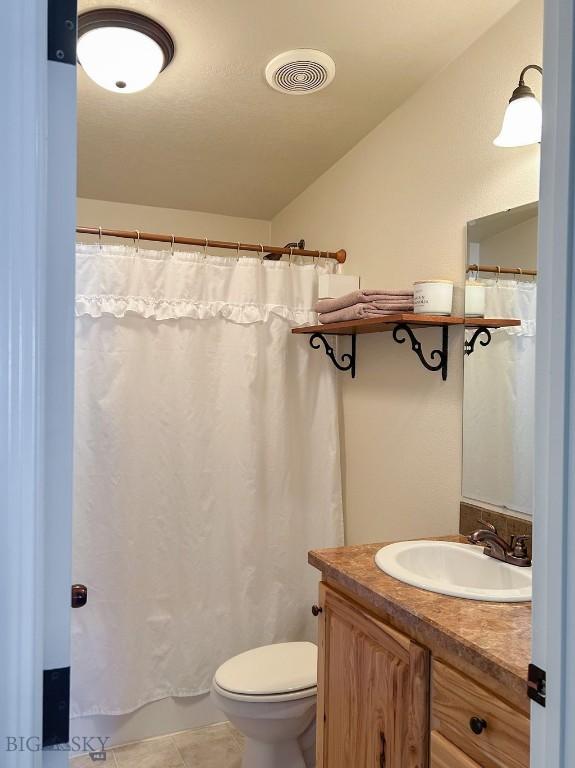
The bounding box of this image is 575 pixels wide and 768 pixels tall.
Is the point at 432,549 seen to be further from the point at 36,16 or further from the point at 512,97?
the point at 36,16

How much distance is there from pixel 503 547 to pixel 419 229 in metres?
1.10

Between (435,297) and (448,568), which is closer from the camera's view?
(448,568)

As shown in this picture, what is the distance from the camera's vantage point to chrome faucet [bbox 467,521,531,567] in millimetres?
1466

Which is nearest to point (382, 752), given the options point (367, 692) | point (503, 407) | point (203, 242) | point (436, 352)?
point (367, 692)

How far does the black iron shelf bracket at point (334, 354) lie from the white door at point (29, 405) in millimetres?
1883

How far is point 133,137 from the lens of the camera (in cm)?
234

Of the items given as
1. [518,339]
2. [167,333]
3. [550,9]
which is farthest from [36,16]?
[167,333]

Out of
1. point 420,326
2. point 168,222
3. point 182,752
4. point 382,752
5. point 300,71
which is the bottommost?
point 182,752

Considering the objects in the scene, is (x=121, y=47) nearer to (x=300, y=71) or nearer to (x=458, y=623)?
(x=300, y=71)

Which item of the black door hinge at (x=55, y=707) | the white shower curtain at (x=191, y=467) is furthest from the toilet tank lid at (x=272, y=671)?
the black door hinge at (x=55, y=707)

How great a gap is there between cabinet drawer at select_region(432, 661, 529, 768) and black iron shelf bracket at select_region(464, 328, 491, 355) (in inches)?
36.5

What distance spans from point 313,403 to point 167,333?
0.70 m

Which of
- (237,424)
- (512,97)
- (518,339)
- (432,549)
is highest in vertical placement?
(512,97)

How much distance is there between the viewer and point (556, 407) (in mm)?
763
